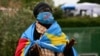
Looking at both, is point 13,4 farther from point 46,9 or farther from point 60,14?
point 46,9

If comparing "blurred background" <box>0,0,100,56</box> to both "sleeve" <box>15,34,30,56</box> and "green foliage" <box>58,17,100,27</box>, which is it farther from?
"sleeve" <box>15,34,30,56</box>

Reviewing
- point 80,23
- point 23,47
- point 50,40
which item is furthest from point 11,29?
point 80,23

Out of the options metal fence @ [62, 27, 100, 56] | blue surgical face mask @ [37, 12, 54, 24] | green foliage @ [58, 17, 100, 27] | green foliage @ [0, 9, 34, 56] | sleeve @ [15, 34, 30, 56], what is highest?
blue surgical face mask @ [37, 12, 54, 24]

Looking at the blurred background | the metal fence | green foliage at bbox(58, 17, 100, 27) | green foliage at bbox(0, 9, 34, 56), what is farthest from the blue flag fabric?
green foliage at bbox(58, 17, 100, 27)

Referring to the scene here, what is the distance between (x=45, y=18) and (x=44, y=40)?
0.82 feet

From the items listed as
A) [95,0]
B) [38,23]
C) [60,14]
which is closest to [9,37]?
[38,23]

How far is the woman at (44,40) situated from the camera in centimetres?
613

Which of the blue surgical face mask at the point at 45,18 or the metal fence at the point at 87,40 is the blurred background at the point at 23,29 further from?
the blue surgical face mask at the point at 45,18

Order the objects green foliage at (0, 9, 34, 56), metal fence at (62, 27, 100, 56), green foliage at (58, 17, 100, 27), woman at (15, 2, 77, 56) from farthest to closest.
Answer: green foliage at (58, 17, 100, 27), metal fence at (62, 27, 100, 56), green foliage at (0, 9, 34, 56), woman at (15, 2, 77, 56)

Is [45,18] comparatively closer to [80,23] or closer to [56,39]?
[56,39]

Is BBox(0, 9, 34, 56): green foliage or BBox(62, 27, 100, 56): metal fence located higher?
BBox(0, 9, 34, 56): green foliage

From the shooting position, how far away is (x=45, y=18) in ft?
20.7

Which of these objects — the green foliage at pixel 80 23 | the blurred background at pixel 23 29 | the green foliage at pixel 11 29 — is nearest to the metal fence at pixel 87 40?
the blurred background at pixel 23 29

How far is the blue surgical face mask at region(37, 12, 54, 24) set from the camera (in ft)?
20.7
